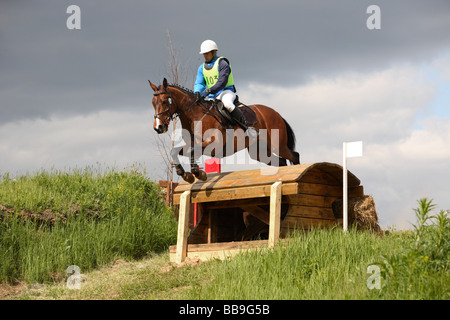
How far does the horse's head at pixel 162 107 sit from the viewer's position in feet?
31.3

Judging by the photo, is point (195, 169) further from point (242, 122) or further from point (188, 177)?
point (242, 122)

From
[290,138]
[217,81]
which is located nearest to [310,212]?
[290,138]

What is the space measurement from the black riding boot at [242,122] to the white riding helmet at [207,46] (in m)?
1.28

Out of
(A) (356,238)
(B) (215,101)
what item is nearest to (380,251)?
(A) (356,238)

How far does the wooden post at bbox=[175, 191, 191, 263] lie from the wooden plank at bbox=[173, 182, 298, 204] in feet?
0.49

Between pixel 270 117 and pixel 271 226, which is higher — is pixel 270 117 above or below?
above

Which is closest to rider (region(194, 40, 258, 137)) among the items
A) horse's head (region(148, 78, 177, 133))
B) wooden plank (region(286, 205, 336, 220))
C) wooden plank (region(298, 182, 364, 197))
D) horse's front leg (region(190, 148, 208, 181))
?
horse's head (region(148, 78, 177, 133))

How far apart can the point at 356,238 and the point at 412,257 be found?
8.69ft

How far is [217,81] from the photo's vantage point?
1038 centimetres

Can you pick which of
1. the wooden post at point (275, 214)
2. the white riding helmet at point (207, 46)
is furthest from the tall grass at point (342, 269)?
the white riding helmet at point (207, 46)

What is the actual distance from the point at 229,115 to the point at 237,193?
170 cm

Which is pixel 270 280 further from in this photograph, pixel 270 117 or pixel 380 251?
pixel 270 117

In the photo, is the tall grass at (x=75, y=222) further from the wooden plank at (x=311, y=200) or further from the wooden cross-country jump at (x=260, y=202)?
the wooden plank at (x=311, y=200)
